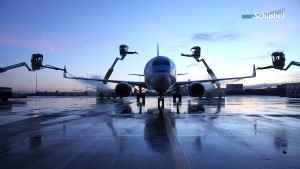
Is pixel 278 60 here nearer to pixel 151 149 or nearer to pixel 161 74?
pixel 161 74

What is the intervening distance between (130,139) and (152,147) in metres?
1.24

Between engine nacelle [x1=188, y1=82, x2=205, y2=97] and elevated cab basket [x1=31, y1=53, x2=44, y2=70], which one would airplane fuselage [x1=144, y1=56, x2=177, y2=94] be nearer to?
engine nacelle [x1=188, y1=82, x2=205, y2=97]

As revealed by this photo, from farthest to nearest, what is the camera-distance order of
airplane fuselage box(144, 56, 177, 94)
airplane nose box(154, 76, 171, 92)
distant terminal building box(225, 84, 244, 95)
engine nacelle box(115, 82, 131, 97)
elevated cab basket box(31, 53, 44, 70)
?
distant terminal building box(225, 84, 244, 95), elevated cab basket box(31, 53, 44, 70), engine nacelle box(115, 82, 131, 97), airplane fuselage box(144, 56, 177, 94), airplane nose box(154, 76, 171, 92)

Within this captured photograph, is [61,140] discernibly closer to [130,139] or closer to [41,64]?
[130,139]

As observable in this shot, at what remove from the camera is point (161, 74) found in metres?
21.7

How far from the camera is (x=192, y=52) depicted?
196ft

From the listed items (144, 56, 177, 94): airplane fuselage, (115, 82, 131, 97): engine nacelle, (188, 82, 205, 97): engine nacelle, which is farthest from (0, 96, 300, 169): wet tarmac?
(115, 82, 131, 97): engine nacelle

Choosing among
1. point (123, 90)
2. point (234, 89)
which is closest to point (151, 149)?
point (123, 90)

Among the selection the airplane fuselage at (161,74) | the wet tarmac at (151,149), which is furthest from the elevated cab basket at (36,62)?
the wet tarmac at (151,149)

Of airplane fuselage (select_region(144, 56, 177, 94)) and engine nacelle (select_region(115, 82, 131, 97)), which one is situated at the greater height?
airplane fuselage (select_region(144, 56, 177, 94))

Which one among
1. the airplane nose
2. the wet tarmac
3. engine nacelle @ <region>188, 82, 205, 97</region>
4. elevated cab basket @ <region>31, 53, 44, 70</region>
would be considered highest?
elevated cab basket @ <region>31, 53, 44, 70</region>

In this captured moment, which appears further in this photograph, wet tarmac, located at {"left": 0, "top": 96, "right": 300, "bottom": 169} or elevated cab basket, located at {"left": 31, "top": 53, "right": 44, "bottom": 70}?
elevated cab basket, located at {"left": 31, "top": 53, "right": 44, "bottom": 70}

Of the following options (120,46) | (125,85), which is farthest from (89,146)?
(120,46)

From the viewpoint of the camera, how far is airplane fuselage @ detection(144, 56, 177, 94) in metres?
21.7
